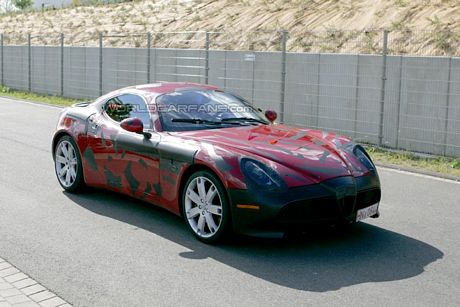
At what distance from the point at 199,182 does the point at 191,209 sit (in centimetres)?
31

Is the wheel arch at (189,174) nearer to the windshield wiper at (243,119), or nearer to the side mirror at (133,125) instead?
the side mirror at (133,125)

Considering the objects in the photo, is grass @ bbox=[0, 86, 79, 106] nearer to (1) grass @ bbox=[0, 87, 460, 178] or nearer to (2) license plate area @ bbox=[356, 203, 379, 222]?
(1) grass @ bbox=[0, 87, 460, 178]

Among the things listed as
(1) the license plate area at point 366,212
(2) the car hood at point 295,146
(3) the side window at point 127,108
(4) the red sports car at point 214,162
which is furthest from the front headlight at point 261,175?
(3) the side window at point 127,108

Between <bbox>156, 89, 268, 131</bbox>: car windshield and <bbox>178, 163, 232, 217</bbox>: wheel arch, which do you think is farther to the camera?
<bbox>156, 89, 268, 131</bbox>: car windshield

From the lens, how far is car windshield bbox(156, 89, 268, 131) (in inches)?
285

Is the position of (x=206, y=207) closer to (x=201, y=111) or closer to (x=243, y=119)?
(x=201, y=111)

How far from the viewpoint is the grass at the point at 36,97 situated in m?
22.7

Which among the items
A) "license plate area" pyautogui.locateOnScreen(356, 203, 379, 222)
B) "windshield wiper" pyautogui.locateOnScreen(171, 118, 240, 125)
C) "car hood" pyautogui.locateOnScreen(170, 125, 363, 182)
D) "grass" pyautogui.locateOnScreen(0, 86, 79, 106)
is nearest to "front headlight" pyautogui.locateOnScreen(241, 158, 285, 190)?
"car hood" pyautogui.locateOnScreen(170, 125, 363, 182)

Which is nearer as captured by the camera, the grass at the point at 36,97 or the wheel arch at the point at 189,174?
the wheel arch at the point at 189,174

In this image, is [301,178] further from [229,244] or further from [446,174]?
[446,174]

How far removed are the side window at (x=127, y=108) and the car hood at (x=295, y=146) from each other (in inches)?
25.3

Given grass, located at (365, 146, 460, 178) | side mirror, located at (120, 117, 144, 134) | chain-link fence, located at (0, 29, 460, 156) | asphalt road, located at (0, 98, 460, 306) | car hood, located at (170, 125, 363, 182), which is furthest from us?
chain-link fence, located at (0, 29, 460, 156)

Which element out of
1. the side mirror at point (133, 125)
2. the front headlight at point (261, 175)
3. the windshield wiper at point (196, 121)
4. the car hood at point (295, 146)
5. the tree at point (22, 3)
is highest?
the tree at point (22, 3)

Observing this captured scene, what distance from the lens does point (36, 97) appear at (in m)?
24.7
